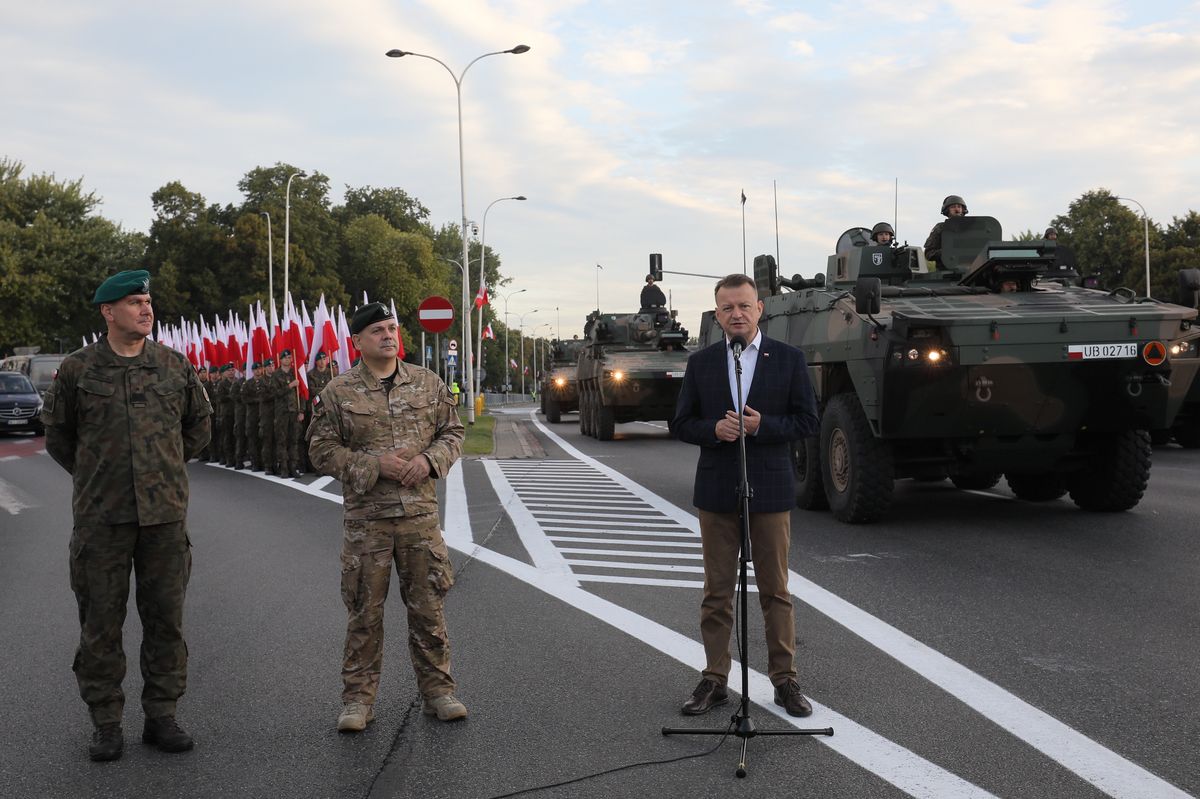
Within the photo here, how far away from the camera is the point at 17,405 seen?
31.8 meters

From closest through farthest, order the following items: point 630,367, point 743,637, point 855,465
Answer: point 743,637, point 855,465, point 630,367

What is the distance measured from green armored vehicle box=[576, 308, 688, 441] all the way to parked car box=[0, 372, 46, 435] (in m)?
13.7

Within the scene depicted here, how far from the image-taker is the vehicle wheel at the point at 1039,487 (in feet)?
41.6

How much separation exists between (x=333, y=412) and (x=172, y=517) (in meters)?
0.75

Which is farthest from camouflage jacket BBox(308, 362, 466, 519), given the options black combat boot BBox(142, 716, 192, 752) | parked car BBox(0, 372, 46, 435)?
parked car BBox(0, 372, 46, 435)

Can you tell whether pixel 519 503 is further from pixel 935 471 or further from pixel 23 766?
pixel 23 766

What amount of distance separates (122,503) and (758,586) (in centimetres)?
256

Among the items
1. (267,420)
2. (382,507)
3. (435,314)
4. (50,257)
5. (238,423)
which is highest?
(50,257)

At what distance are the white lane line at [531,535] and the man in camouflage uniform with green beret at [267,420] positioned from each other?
13.7 feet

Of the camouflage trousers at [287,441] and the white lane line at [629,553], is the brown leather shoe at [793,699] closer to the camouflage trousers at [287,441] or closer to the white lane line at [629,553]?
the white lane line at [629,553]

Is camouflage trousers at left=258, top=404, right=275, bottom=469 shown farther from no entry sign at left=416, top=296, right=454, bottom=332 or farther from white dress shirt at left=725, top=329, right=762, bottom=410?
white dress shirt at left=725, top=329, right=762, bottom=410

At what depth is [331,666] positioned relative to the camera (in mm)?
6277

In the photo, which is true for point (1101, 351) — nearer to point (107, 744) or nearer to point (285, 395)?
point (107, 744)

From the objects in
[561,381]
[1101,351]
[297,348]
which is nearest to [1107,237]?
[561,381]
